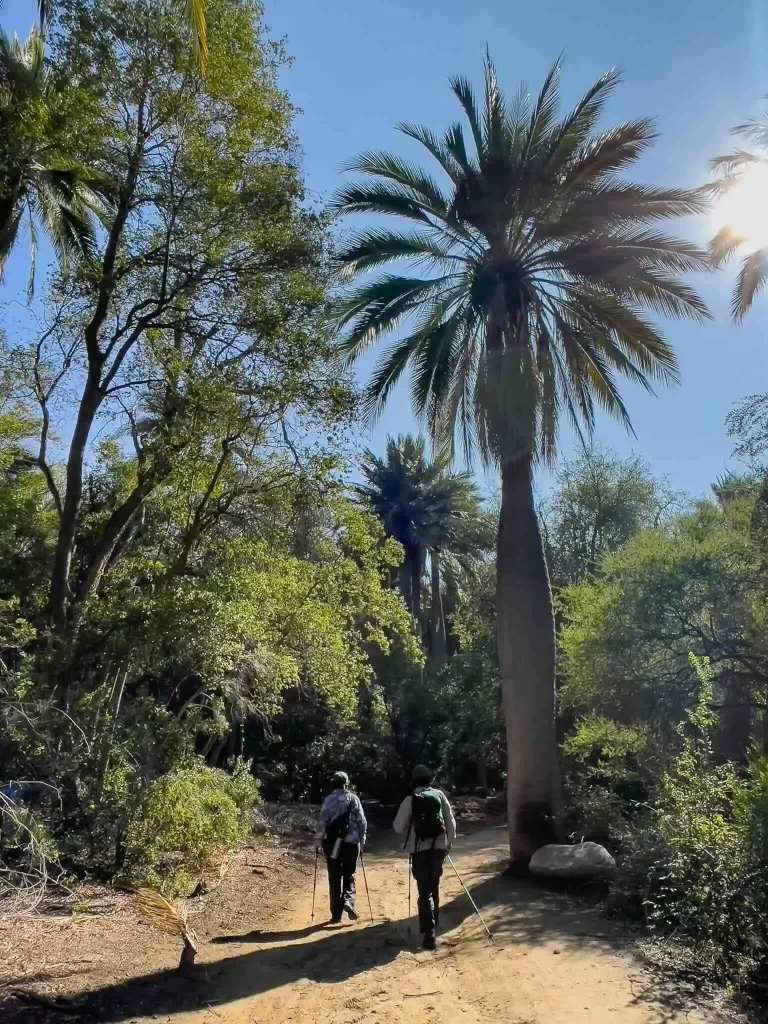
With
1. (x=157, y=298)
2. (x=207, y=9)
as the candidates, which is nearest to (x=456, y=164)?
(x=207, y=9)

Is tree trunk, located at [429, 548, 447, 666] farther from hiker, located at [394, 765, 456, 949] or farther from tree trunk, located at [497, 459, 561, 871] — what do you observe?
hiker, located at [394, 765, 456, 949]

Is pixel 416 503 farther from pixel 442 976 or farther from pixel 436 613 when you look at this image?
pixel 442 976

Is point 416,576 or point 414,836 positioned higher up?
point 416,576

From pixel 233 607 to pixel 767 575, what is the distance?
27.4 ft

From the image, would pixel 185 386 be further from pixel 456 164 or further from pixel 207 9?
pixel 456 164

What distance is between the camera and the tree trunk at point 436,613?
1220 inches

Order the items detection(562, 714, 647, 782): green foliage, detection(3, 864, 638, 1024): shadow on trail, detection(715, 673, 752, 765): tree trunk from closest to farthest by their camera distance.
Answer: detection(3, 864, 638, 1024): shadow on trail
detection(562, 714, 647, 782): green foliage
detection(715, 673, 752, 765): tree trunk

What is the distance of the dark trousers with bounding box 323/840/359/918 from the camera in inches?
356

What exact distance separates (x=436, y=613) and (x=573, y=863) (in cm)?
2302

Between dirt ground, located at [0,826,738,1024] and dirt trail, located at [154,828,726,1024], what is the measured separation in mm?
16

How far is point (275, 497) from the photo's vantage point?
1144 centimetres

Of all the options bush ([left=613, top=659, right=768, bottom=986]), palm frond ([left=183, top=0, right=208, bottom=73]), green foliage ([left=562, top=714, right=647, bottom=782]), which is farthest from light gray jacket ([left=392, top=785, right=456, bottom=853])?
palm frond ([left=183, top=0, right=208, bottom=73])

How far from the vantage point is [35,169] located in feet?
37.0

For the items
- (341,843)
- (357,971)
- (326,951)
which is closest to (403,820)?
(341,843)
